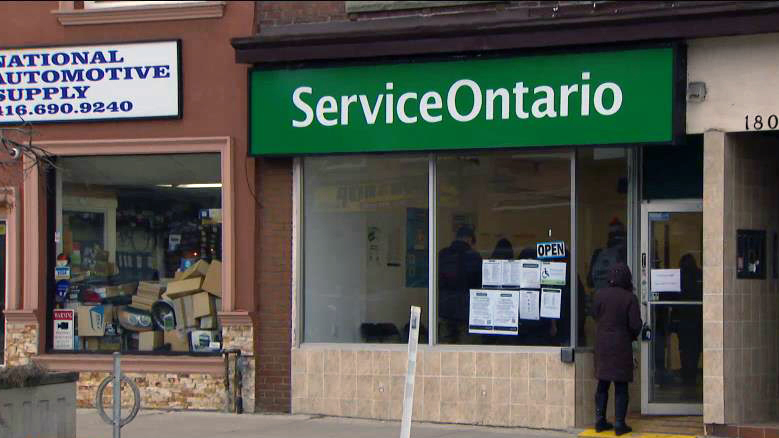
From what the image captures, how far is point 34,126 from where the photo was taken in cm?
1423

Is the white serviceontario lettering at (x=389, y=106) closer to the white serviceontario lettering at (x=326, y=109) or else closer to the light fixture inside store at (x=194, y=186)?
the white serviceontario lettering at (x=326, y=109)

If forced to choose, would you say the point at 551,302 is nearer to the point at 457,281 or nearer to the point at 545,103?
the point at 457,281

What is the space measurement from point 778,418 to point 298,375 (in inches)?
199

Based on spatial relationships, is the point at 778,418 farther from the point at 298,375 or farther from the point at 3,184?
the point at 3,184

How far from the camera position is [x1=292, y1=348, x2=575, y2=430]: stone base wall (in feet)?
40.3

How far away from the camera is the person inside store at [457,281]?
506 inches

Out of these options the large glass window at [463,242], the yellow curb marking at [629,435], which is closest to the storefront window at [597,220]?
the large glass window at [463,242]

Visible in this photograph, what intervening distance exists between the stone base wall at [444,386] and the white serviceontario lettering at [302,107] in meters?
2.48

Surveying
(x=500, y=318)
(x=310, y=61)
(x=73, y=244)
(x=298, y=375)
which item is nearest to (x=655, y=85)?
(x=500, y=318)

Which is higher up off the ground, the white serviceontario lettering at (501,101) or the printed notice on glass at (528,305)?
the white serviceontario lettering at (501,101)

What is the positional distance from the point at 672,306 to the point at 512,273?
1.71 metres

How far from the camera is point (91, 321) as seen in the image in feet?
47.3

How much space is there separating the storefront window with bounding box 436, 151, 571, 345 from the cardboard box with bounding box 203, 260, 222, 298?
103 inches

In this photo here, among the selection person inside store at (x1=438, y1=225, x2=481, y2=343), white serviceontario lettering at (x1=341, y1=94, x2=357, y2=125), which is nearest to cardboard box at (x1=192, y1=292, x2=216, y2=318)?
white serviceontario lettering at (x1=341, y1=94, x2=357, y2=125)
